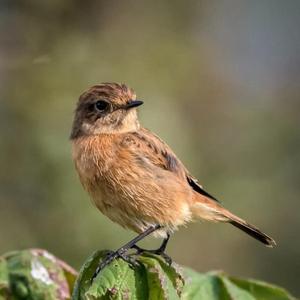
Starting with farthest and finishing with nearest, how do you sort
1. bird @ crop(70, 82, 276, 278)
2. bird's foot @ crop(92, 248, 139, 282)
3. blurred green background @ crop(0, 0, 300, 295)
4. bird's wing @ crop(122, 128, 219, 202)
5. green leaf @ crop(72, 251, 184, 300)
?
blurred green background @ crop(0, 0, 300, 295)
bird's wing @ crop(122, 128, 219, 202)
bird @ crop(70, 82, 276, 278)
bird's foot @ crop(92, 248, 139, 282)
green leaf @ crop(72, 251, 184, 300)

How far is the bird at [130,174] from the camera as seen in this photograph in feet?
16.6

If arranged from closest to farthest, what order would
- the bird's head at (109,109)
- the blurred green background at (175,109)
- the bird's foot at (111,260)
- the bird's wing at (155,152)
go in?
the bird's foot at (111,260), the bird's wing at (155,152), the bird's head at (109,109), the blurred green background at (175,109)

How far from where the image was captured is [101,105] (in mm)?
5684

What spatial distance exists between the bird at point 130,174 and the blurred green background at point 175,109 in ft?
7.44

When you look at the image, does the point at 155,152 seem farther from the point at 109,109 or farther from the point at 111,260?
the point at 111,260

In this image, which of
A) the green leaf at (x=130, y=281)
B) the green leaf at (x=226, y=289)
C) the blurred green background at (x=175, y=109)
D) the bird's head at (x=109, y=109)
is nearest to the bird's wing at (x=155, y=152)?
the bird's head at (x=109, y=109)

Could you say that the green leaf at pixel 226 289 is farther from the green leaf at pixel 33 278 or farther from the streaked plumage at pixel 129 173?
the streaked plumage at pixel 129 173

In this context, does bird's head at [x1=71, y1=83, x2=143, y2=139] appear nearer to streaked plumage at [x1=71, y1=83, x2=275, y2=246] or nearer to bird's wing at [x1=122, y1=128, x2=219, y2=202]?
streaked plumage at [x1=71, y1=83, x2=275, y2=246]

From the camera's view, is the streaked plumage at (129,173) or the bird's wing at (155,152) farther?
the bird's wing at (155,152)

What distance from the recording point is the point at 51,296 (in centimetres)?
363

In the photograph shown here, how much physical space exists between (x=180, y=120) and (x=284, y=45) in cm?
358

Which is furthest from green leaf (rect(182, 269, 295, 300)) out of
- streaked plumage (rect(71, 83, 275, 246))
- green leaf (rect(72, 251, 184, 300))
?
streaked plumage (rect(71, 83, 275, 246))

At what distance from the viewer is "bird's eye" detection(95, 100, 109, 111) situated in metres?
5.66

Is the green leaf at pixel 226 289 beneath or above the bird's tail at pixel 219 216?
above
